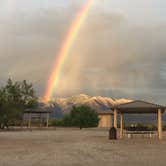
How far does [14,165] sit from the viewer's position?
13.1 meters

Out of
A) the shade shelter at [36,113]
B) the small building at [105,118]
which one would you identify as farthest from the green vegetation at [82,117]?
the small building at [105,118]

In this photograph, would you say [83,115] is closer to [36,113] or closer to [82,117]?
[82,117]

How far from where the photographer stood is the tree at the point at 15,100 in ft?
176

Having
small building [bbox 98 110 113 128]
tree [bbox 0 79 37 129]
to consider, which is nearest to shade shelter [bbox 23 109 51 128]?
tree [bbox 0 79 37 129]

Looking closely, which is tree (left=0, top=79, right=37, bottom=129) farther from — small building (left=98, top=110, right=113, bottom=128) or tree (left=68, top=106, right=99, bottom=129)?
small building (left=98, top=110, right=113, bottom=128)

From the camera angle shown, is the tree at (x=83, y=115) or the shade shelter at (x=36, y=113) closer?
the tree at (x=83, y=115)

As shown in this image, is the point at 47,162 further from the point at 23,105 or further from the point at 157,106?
the point at 23,105

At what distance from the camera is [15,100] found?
5884 cm

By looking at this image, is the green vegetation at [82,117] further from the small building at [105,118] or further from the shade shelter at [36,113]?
the small building at [105,118]

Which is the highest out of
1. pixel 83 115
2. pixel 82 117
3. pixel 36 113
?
pixel 36 113

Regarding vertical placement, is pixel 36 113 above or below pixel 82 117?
above

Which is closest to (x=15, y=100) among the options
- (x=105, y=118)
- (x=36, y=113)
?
(x=36, y=113)

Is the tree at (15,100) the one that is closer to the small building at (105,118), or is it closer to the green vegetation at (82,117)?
the green vegetation at (82,117)

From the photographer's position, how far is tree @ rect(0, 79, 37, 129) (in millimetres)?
53612
